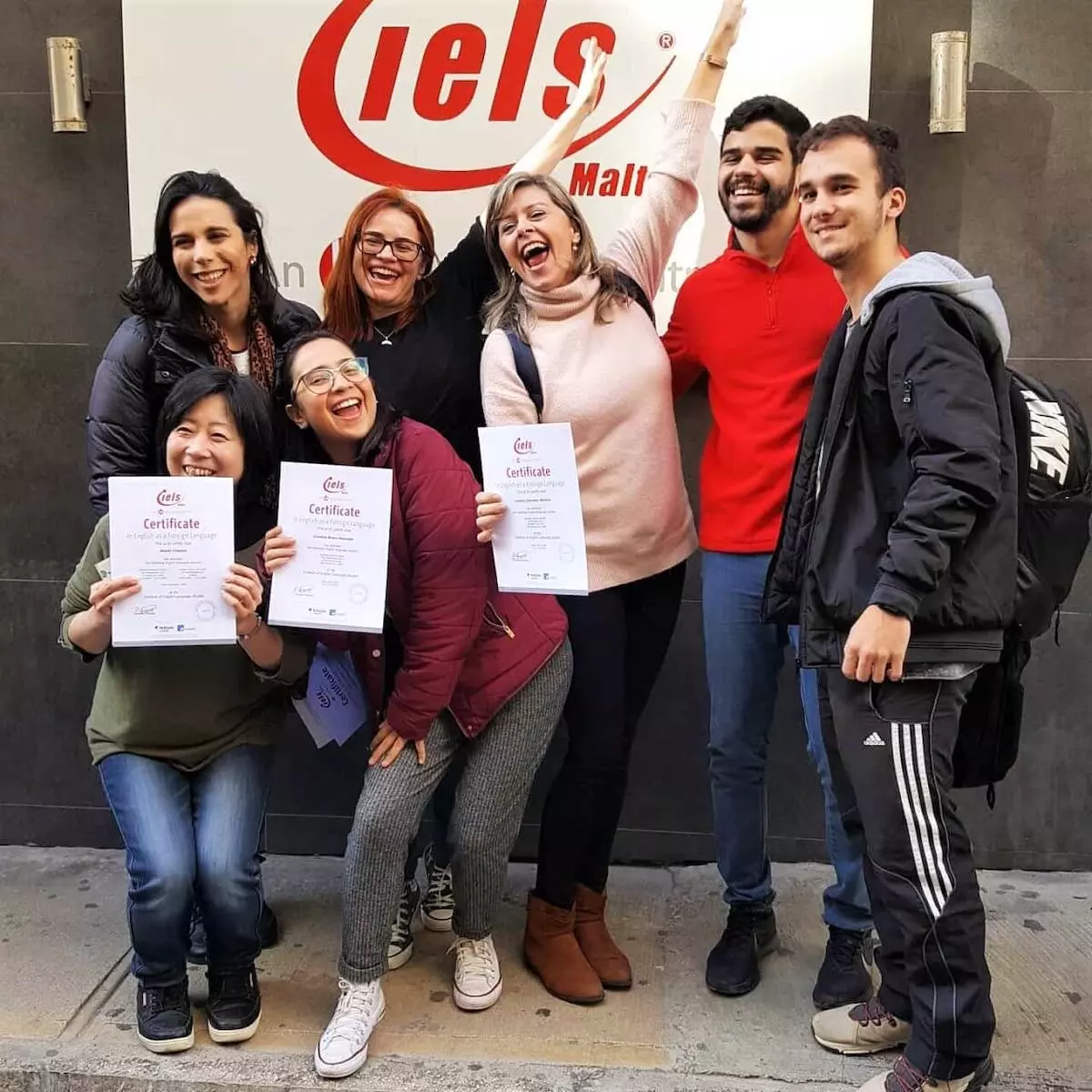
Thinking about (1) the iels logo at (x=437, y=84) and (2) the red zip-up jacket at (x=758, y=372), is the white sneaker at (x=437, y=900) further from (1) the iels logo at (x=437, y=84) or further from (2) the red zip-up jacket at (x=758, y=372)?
(1) the iels logo at (x=437, y=84)

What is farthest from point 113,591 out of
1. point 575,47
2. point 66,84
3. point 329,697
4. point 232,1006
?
point 575,47

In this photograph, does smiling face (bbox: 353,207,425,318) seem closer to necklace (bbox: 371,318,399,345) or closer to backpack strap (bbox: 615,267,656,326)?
necklace (bbox: 371,318,399,345)

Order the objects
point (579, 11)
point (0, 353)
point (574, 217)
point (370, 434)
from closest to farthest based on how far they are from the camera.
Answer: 1. point (370, 434)
2. point (574, 217)
3. point (579, 11)
4. point (0, 353)

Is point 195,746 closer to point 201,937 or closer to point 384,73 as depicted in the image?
point 201,937

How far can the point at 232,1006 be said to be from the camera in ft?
9.40

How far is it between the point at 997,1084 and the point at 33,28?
14.2ft

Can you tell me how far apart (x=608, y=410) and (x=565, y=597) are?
52 cm

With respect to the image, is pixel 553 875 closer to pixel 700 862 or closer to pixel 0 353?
pixel 700 862

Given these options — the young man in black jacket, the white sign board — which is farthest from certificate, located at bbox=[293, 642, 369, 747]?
the white sign board

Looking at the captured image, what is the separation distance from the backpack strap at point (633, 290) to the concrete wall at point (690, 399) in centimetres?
67

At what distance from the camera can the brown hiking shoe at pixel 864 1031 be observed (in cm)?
279

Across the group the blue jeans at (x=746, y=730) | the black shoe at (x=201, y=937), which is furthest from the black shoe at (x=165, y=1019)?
the blue jeans at (x=746, y=730)

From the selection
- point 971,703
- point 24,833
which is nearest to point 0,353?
point 24,833

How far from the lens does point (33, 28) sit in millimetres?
3750
